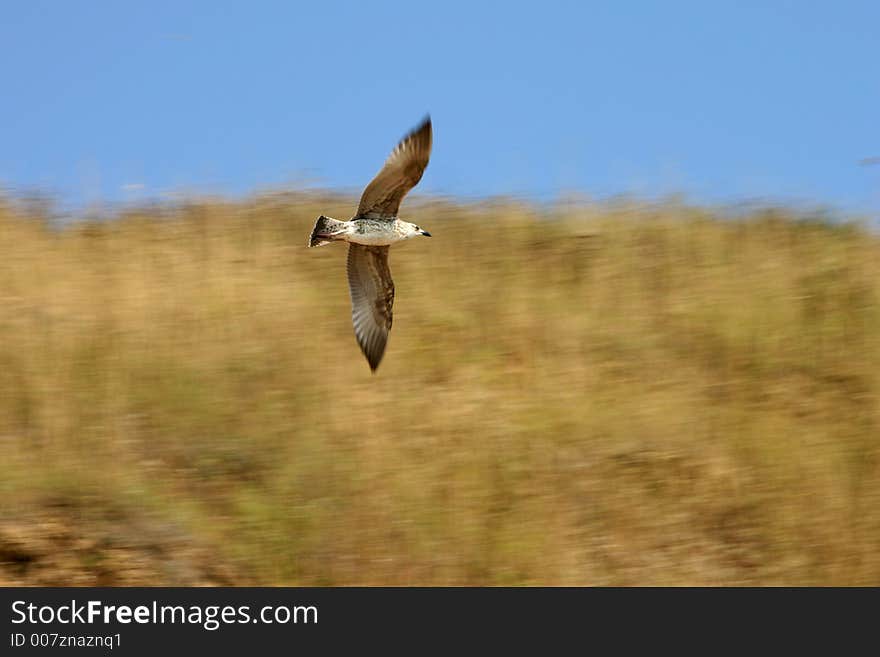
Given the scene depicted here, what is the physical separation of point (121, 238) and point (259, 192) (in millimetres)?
1263

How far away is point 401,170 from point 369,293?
962 mm

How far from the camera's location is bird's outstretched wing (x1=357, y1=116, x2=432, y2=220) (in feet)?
18.4

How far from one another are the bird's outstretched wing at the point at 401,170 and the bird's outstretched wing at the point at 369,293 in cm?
61

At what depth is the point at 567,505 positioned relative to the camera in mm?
6043

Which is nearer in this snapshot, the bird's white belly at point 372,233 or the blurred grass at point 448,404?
the blurred grass at point 448,404

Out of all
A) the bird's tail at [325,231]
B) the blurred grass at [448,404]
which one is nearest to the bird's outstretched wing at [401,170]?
the bird's tail at [325,231]

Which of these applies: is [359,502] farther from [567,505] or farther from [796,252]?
[796,252]

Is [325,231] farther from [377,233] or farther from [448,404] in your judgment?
[448,404]

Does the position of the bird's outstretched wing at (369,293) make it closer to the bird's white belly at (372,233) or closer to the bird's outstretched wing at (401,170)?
the bird's white belly at (372,233)

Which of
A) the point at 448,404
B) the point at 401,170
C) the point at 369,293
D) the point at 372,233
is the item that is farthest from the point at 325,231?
the point at 448,404

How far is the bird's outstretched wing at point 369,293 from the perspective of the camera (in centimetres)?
634

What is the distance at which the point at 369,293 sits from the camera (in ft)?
20.9
